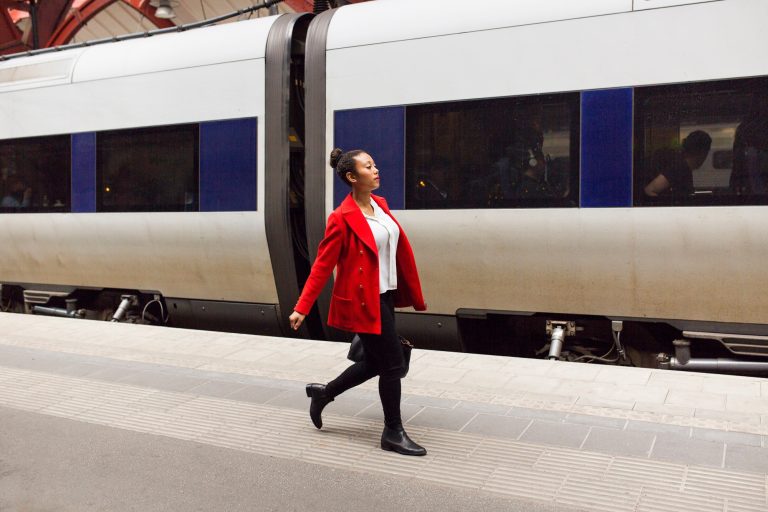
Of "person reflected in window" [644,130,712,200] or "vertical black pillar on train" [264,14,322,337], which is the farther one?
"vertical black pillar on train" [264,14,322,337]

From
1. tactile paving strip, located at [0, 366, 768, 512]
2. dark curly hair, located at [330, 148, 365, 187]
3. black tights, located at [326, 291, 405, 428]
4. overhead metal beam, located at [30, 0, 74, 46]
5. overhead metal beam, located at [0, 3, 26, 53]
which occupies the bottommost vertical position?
tactile paving strip, located at [0, 366, 768, 512]

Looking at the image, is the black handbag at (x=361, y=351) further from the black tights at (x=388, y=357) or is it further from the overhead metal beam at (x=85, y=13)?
the overhead metal beam at (x=85, y=13)

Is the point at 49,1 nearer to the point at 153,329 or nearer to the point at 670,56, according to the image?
the point at 153,329

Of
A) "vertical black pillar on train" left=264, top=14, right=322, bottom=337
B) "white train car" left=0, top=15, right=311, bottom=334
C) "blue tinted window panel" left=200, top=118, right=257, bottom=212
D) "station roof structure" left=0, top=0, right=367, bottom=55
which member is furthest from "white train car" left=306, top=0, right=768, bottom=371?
"station roof structure" left=0, top=0, right=367, bottom=55

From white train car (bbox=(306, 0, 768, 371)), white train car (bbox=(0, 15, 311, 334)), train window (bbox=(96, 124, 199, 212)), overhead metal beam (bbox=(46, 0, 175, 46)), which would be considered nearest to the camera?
white train car (bbox=(306, 0, 768, 371))

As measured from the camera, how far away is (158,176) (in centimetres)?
870

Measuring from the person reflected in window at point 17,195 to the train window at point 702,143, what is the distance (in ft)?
23.1

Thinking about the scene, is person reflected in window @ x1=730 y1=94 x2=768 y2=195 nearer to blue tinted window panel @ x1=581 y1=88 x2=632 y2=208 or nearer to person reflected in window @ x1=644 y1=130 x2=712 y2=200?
person reflected in window @ x1=644 y1=130 x2=712 y2=200

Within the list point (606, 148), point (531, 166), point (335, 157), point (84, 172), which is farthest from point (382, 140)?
point (84, 172)

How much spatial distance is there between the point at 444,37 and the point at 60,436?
435 cm

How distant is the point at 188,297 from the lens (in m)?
8.70

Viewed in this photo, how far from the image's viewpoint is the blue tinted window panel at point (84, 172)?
30.1ft

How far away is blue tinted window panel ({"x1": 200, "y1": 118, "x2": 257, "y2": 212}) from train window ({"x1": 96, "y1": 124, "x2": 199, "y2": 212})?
14cm

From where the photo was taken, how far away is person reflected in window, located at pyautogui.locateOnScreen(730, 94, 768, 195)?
5953 millimetres
